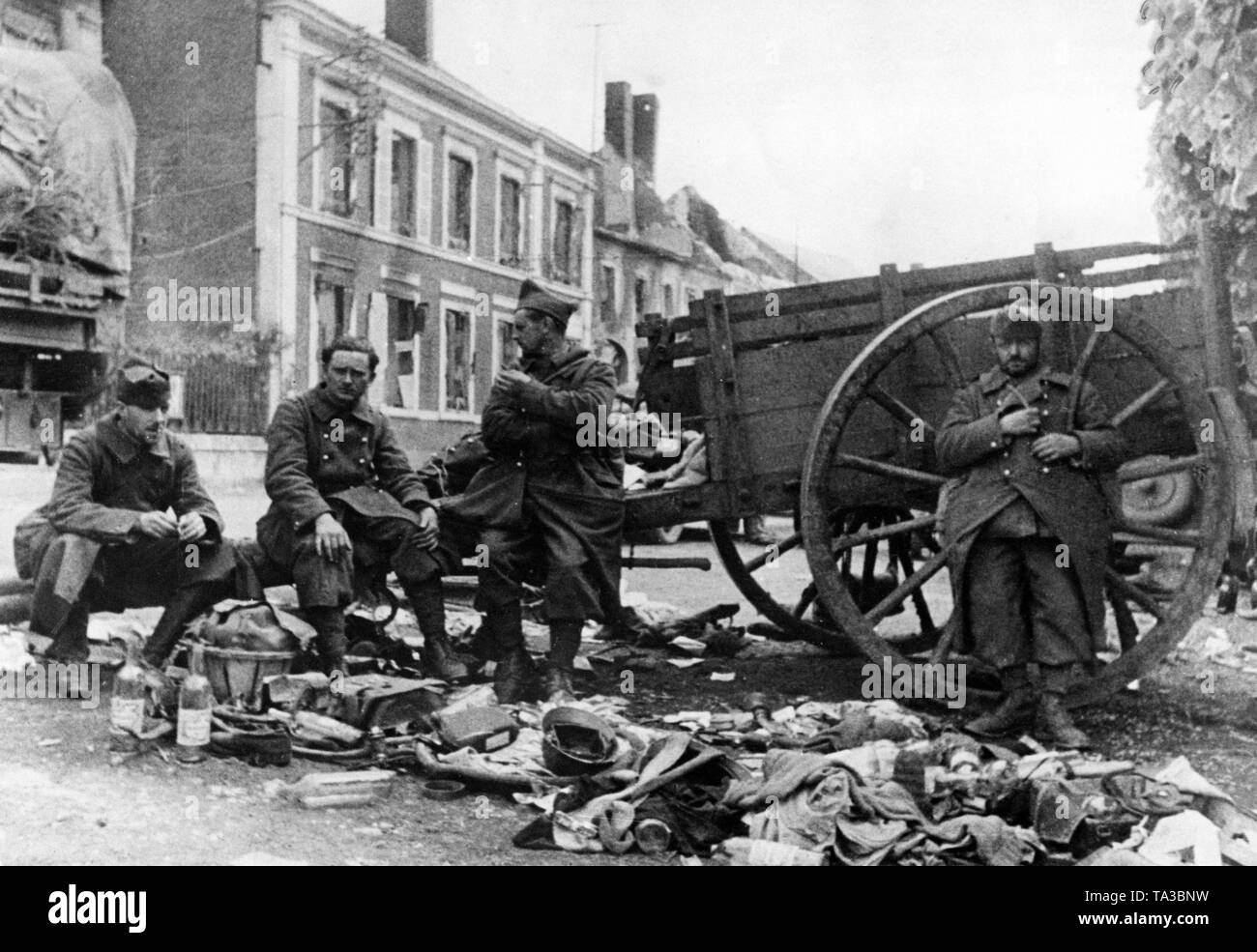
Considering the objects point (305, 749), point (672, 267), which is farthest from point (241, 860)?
point (672, 267)

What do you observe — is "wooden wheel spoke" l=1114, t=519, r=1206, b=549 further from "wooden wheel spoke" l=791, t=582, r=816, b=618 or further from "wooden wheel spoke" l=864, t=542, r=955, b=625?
"wooden wheel spoke" l=791, t=582, r=816, b=618

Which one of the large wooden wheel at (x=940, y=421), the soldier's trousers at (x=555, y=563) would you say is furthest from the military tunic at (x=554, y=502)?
the large wooden wheel at (x=940, y=421)

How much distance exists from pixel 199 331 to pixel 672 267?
245 centimetres

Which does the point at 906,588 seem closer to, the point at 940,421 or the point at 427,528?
the point at 940,421

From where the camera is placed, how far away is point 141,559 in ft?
14.8

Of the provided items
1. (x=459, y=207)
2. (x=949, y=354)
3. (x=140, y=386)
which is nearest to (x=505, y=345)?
(x=459, y=207)

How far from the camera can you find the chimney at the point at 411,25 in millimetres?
4586

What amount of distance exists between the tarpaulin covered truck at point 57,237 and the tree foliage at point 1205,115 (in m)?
4.27

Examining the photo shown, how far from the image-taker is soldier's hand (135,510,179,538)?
172 inches

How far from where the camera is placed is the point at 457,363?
6316 mm

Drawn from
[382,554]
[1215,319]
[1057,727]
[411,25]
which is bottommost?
[1057,727]

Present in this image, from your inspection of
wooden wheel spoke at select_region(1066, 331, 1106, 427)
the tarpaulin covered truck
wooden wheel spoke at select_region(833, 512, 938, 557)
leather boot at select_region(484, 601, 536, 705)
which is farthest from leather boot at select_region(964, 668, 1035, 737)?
the tarpaulin covered truck

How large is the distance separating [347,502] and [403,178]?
1946 millimetres

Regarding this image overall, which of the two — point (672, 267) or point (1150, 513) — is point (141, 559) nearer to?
point (672, 267)
